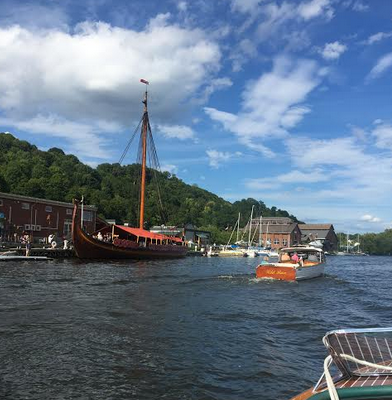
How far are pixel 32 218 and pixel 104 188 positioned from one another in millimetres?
70856

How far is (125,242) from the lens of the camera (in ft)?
164

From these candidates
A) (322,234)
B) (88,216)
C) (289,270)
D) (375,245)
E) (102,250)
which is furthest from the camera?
(375,245)

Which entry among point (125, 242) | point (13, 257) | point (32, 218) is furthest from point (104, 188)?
point (13, 257)

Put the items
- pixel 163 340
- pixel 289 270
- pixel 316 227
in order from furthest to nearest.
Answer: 1. pixel 316 227
2. pixel 289 270
3. pixel 163 340

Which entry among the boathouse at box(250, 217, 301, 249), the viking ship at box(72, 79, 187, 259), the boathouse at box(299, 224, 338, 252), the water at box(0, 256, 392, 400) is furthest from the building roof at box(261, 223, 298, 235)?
the water at box(0, 256, 392, 400)

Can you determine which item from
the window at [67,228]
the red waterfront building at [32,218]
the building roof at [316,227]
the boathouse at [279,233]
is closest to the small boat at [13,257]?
the red waterfront building at [32,218]

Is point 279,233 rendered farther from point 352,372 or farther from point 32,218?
point 352,372

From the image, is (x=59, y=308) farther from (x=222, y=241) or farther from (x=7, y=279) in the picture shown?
(x=222, y=241)

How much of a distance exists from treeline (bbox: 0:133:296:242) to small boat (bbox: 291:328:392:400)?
58.7 meters

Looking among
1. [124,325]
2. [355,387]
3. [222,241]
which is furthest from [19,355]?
[222,241]

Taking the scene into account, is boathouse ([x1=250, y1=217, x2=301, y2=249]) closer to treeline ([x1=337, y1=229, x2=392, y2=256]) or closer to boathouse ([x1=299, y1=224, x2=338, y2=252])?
boathouse ([x1=299, y1=224, x2=338, y2=252])

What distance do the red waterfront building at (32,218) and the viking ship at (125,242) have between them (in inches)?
388

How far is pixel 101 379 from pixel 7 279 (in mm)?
17593

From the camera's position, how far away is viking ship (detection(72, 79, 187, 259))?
46094 millimetres
